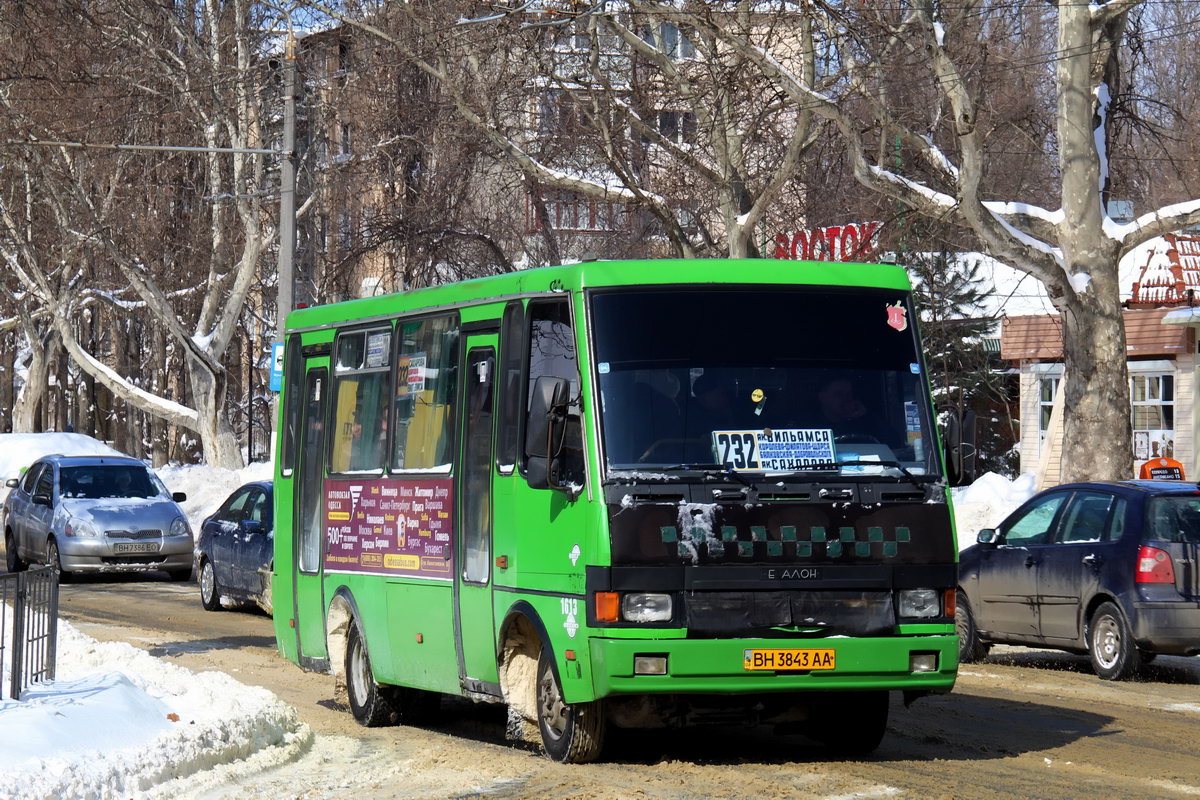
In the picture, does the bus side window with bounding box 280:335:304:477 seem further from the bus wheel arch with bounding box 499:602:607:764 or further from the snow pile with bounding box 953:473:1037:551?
the snow pile with bounding box 953:473:1037:551

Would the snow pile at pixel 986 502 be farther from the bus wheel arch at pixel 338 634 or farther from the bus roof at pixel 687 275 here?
the bus roof at pixel 687 275

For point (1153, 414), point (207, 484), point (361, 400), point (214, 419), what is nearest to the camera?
point (361, 400)

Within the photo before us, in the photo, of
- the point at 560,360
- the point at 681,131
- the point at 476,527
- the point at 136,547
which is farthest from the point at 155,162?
the point at 560,360

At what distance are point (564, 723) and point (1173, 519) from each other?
641 cm

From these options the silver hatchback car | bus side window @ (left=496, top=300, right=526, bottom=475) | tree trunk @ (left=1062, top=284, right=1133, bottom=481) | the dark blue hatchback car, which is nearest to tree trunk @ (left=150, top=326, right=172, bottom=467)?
the silver hatchback car

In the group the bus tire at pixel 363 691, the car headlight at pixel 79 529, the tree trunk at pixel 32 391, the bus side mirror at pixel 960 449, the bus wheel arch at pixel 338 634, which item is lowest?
the bus tire at pixel 363 691

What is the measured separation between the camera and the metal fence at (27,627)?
33.6ft

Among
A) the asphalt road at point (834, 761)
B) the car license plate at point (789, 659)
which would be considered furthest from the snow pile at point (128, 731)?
the car license plate at point (789, 659)

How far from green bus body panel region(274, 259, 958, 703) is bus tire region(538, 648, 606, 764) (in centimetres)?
22

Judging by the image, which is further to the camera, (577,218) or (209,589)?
(577,218)

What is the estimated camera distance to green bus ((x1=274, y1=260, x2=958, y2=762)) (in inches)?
362

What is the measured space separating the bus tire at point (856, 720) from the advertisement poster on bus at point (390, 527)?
2376 millimetres

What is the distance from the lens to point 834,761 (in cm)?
987

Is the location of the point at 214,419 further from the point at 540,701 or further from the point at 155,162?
the point at 540,701
